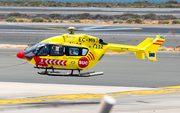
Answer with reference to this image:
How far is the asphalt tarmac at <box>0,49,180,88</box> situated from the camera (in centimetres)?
1753

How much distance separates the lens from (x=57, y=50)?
17969 mm

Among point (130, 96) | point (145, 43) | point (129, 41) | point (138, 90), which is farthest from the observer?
point (129, 41)

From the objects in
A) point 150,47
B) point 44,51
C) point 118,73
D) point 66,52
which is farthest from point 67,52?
point 150,47

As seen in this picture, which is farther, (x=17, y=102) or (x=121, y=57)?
(x=121, y=57)

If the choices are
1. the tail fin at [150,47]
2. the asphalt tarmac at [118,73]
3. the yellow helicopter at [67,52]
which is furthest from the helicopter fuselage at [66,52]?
the tail fin at [150,47]

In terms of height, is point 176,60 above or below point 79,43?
below

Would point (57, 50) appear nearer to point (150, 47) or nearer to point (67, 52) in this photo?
point (67, 52)

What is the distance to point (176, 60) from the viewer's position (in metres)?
25.4

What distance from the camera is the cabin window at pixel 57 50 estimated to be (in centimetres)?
1788

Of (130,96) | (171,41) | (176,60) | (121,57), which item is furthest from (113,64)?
(171,41)

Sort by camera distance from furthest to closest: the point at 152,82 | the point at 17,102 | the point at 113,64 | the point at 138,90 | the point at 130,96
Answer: the point at 113,64 < the point at 152,82 < the point at 138,90 < the point at 130,96 < the point at 17,102

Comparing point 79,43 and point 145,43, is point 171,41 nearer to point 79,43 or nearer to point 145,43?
point 145,43

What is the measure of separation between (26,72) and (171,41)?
23357 mm

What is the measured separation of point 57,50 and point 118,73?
15.8 ft
